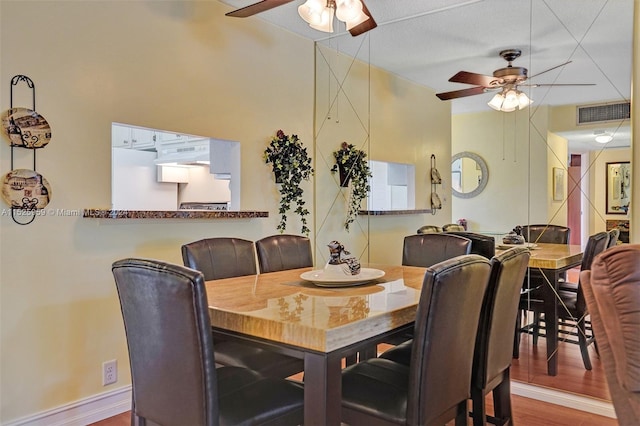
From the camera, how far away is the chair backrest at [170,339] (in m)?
1.39

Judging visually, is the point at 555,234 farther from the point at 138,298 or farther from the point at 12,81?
the point at 12,81

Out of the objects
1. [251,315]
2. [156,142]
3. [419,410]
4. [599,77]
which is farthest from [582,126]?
[156,142]

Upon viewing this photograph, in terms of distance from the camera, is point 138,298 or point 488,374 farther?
point 488,374

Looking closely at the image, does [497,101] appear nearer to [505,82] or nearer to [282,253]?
[505,82]

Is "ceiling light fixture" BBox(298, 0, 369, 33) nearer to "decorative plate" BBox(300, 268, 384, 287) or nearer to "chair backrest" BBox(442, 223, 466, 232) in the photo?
"decorative plate" BBox(300, 268, 384, 287)

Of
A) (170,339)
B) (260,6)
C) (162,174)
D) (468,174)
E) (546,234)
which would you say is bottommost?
(170,339)

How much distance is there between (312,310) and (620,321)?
0.89 metres

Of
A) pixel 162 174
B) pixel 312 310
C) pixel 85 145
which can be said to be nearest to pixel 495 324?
pixel 312 310

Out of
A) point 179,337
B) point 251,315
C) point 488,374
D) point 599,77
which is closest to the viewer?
point 179,337

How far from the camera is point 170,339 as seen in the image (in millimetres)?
1465

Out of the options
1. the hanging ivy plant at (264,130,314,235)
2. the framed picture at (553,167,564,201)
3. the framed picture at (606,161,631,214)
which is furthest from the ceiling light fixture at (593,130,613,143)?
the hanging ivy plant at (264,130,314,235)

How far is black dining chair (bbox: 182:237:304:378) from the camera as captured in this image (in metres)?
2.10

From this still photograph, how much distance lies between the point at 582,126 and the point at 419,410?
7.35 feet

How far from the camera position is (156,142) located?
16.1 feet
